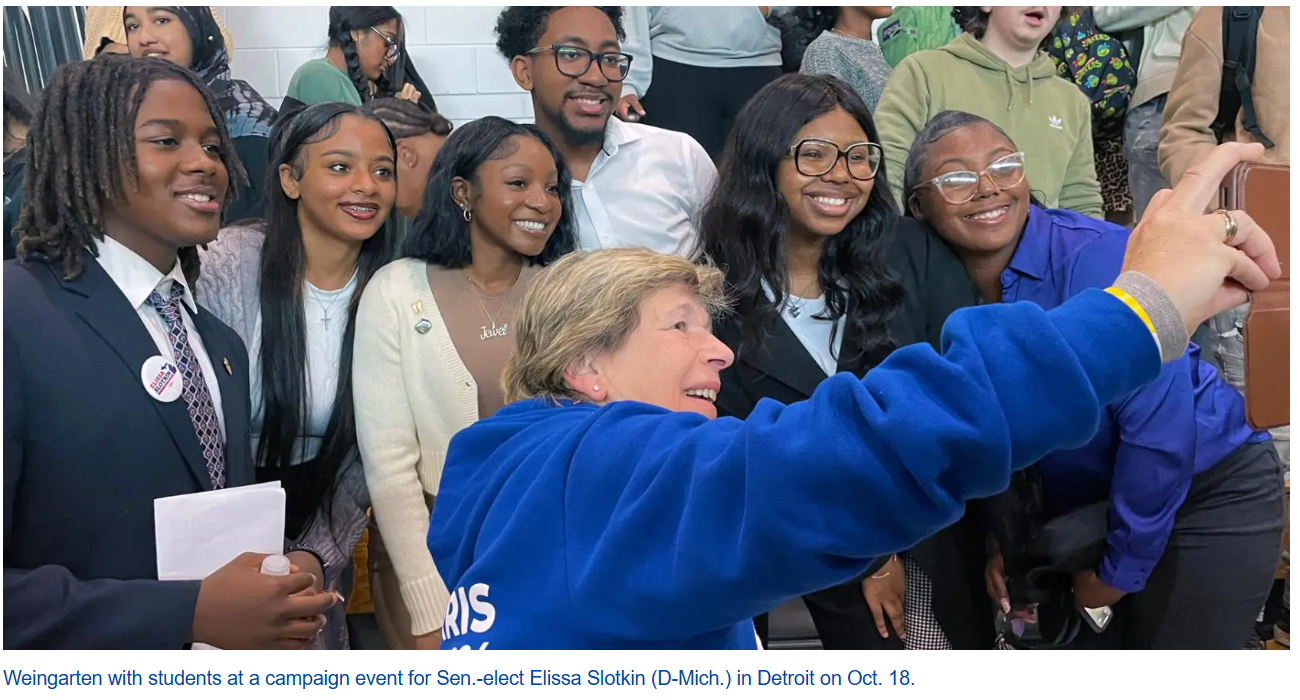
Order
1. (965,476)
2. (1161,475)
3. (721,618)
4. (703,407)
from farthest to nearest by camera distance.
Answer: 1. (1161,475)
2. (703,407)
3. (721,618)
4. (965,476)

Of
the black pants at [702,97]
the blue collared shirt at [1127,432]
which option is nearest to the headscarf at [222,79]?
the black pants at [702,97]

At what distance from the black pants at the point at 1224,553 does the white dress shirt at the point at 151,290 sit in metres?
1.92

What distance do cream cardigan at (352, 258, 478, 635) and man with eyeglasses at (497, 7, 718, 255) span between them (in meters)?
0.39

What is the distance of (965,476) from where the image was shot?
3.14 ft

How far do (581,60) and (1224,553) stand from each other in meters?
1.64

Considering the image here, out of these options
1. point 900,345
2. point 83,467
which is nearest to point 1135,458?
point 900,345

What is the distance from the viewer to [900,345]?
7.55 ft

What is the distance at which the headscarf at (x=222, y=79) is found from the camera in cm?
229

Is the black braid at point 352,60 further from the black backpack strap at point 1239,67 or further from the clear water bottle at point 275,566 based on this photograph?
the black backpack strap at point 1239,67

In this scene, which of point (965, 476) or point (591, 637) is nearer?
point (965, 476)

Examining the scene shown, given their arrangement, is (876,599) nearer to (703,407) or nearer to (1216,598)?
(1216,598)

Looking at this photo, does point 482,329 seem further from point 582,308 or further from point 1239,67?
point 1239,67
